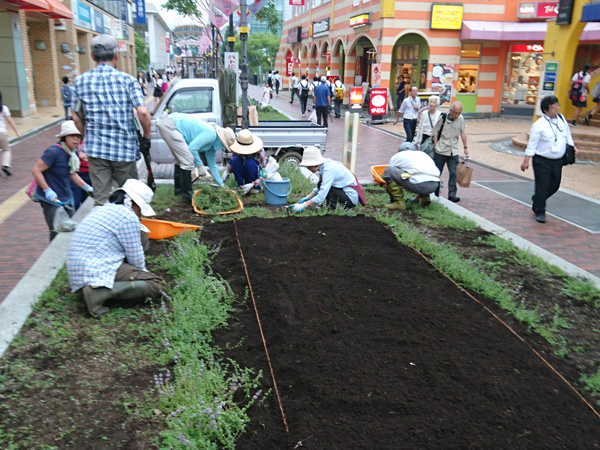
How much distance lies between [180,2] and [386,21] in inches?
495

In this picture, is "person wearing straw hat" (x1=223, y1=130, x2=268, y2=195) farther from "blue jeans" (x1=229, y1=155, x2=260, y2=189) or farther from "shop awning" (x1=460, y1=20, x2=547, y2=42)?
"shop awning" (x1=460, y1=20, x2=547, y2=42)

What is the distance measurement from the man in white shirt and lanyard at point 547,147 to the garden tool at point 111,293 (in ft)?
20.4

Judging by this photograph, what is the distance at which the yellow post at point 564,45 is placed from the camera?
48.9ft

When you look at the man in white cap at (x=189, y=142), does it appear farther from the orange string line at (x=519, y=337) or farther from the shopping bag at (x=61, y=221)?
the orange string line at (x=519, y=337)

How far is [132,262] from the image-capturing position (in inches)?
191

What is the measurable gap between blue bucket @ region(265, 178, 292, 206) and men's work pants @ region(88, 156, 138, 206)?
107 inches

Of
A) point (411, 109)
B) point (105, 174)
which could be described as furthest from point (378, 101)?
point (105, 174)

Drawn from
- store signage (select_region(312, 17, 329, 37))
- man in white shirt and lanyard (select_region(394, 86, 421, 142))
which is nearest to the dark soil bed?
man in white shirt and lanyard (select_region(394, 86, 421, 142))

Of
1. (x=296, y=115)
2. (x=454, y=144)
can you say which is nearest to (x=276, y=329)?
(x=454, y=144)

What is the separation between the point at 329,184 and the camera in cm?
761

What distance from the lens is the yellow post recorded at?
1491cm

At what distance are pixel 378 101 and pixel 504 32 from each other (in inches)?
290

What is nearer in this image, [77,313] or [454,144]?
[77,313]

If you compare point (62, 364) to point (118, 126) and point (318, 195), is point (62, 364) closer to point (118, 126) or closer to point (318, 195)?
point (118, 126)
